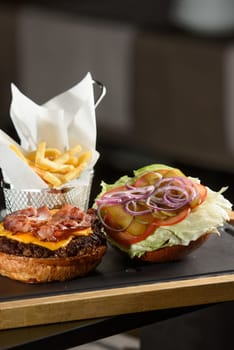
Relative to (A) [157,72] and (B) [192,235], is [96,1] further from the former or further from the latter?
(B) [192,235]

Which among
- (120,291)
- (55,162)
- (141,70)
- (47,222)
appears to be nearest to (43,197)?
(55,162)

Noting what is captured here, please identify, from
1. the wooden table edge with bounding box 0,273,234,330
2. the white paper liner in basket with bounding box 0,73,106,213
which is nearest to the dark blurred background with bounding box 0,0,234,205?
the white paper liner in basket with bounding box 0,73,106,213

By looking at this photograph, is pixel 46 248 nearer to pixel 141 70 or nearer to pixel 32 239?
pixel 32 239

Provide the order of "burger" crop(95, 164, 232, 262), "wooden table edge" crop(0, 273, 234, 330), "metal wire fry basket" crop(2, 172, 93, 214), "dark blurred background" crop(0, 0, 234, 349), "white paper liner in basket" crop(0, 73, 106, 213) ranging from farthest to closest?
"dark blurred background" crop(0, 0, 234, 349) → "white paper liner in basket" crop(0, 73, 106, 213) → "metal wire fry basket" crop(2, 172, 93, 214) → "burger" crop(95, 164, 232, 262) → "wooden table edge" crop(0, 273, 234, 330)

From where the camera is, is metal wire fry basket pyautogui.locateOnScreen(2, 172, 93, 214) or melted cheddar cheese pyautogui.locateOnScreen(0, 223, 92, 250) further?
metal wire fry basket pyautogui.locateOnScreen(2, 172, 93, 214)

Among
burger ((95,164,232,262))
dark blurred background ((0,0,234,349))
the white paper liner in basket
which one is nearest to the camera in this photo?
burger ((95,164,232,262))

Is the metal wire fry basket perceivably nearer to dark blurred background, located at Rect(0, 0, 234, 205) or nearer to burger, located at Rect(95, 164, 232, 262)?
burger, located at Rect(95, 164, 232, 262)

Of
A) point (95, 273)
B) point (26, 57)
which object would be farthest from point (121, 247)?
point (26, 57)
